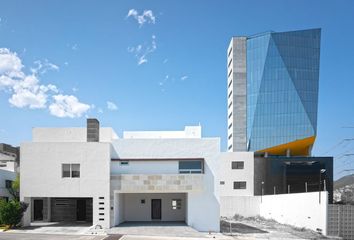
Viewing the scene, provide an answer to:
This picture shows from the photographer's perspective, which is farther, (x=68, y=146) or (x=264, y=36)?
(x=264, y=36)

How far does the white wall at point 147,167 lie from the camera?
28.6 metres

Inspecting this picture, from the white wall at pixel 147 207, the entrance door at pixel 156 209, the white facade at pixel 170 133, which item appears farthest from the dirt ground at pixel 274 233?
the white facade at pixel 170 133

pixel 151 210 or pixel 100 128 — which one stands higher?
pixel 100 128

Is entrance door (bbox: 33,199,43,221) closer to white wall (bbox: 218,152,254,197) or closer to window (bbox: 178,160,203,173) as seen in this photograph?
window (bbox: 178,160,203,173)

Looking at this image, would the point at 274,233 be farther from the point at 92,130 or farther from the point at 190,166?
the point at 92,130

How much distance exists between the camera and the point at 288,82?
70.4m

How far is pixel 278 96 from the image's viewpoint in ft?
233

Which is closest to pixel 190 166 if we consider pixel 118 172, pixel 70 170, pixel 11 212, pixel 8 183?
pixel 118 172

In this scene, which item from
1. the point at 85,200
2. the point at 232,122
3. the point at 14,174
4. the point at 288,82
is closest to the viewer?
the point at 85,200

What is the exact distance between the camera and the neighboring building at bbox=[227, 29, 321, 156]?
70125 millimetres

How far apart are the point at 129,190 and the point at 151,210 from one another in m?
5.25

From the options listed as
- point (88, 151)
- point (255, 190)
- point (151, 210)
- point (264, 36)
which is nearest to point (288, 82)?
point (264, 36)

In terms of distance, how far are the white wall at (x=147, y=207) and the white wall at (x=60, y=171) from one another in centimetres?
498

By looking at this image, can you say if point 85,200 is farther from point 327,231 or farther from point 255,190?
point 255,190
